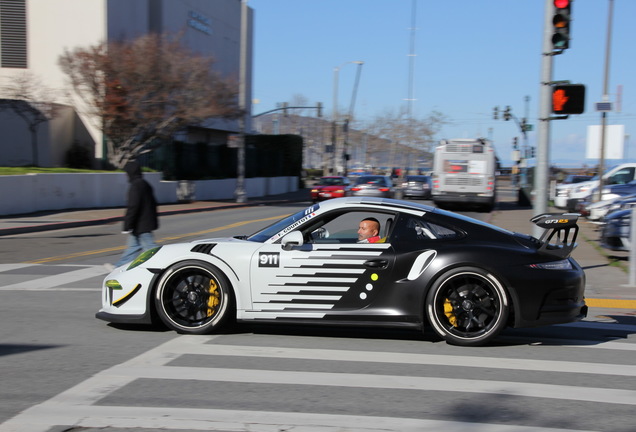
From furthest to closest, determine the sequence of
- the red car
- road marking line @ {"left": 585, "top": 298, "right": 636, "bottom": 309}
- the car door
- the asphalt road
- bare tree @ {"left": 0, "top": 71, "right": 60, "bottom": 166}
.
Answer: the red car < bare tree @ {"left": 0, "top": 71, "right": 60, "bottom": 166} < road marking line @ {"left": 585, "top": 298, "right": 636, "bottom": 309} < the car door < the asphalt road

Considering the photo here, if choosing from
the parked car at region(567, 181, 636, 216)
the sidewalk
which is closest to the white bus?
the parked car at region(567, 181, 636, 216)

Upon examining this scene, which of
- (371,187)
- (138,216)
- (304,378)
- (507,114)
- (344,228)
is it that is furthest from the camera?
(507,114)

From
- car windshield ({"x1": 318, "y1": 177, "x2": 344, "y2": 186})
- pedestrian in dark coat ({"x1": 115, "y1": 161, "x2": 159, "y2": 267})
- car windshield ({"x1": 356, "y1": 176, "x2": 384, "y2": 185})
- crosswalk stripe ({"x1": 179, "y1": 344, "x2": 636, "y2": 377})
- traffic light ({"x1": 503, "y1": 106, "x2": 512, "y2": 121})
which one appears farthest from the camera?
traffic light ({"x1": 503, "y1": 106, "x2": 512, "y2": 121})

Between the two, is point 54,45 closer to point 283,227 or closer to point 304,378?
point 283,227

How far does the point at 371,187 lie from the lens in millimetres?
34750

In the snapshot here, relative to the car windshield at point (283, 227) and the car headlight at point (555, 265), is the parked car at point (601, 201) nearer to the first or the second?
the car headlight at point (555, 265)

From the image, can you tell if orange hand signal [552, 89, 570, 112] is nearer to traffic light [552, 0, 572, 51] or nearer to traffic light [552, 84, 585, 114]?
traffic light [552, 84, 585, 114]

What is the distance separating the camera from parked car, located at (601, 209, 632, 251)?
1310 cm

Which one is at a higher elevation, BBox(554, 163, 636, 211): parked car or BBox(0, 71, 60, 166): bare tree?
BBox(0, 71, 60, 166): bare tree

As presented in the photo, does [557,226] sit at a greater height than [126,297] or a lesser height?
greater

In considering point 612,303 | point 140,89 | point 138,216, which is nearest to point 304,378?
point 138,216

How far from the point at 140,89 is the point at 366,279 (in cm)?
2504

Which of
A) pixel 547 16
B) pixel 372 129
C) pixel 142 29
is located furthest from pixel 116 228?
pixel 372 129

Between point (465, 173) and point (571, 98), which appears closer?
point (571, 98)
